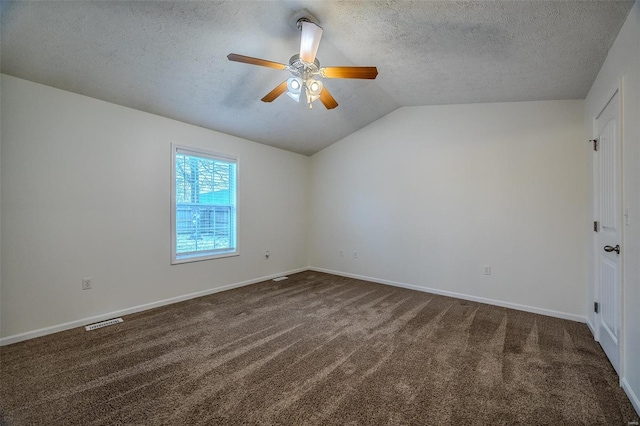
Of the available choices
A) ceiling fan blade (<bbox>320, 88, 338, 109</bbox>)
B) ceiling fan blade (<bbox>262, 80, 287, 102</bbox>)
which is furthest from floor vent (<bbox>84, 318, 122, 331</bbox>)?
ceiling fan blade (<bbox>320, 88, 338, 109</bbox>)

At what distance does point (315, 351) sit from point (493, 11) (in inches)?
117

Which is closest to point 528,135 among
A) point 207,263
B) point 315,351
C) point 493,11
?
point 493,11

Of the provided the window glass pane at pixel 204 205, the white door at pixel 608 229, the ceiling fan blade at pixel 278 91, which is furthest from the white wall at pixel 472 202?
the ceiling fan blade at pixel 278 91

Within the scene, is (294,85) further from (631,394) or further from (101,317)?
(631,394)

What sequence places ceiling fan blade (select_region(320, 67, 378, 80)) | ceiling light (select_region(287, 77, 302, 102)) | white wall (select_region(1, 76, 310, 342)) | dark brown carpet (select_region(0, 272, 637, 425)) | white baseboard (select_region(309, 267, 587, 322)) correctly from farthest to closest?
white baseboard (select_region(309, 267, 587, 322)), white wall (select_region(1, 76, 310, 342)), ceiling light (select_region(287, 77, 302, 102)), ceiling fan blade (select_region(320, 67, 378, 80)), dark brown carpet (select_region(0, 272, 637, 425))

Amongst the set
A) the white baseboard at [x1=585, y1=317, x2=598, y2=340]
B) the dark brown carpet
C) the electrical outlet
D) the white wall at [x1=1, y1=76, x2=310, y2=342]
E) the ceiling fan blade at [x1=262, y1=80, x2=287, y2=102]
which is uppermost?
the ceiling fan blade at [x1=262, y1=80, x2=287, y2=102]

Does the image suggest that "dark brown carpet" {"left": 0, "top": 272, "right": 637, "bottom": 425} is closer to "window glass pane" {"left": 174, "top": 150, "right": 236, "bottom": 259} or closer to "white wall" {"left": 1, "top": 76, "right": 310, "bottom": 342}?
"white wall" {"left": 1, "top": 76, "right": 310, "bottom": 342}

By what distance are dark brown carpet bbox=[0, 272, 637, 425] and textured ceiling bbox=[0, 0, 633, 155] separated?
2.50 m

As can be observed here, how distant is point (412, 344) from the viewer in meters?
2.56

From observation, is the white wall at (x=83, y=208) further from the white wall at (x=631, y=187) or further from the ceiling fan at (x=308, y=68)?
the white wall at (x=631, y=187)

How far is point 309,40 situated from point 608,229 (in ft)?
9.60

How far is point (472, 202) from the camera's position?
3846 mm

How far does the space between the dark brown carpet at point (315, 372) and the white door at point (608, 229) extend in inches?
9.8

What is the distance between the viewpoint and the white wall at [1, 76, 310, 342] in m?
2.54
